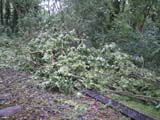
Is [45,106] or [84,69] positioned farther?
[84,69]

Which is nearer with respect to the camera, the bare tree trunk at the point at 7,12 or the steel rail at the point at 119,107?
A: the steel rail at the point at 119,107

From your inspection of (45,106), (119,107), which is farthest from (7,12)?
(119,107)

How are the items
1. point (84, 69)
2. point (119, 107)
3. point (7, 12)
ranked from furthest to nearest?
point (7, 12) < point (84, 69) < point (119, 107)

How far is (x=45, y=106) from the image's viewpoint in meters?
4.95

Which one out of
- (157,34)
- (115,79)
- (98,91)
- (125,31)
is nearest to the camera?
(98,91)

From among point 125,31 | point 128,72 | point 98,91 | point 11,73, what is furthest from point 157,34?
point 11,73

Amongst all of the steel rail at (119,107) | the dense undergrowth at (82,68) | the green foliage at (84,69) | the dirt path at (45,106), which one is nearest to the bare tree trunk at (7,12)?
the dense undergrowth at (82,68)

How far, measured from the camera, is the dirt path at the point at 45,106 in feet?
14.8

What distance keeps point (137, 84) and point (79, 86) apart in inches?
52.3

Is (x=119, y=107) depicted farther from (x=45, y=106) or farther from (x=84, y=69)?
(x=84, y=69)

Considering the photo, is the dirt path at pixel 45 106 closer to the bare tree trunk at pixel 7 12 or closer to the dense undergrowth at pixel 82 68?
the dense undergrowth at pixel 82 68

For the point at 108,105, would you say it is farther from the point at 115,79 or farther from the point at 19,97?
the point at 19,97

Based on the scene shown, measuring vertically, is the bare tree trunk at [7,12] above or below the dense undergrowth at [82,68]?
above

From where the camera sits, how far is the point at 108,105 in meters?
5.11
